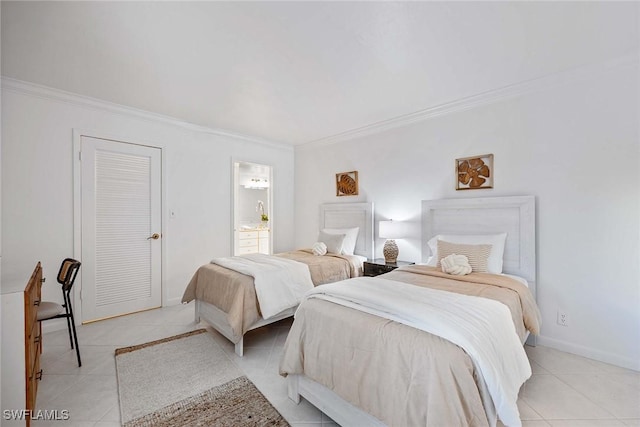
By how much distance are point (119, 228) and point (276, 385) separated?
2721 mm

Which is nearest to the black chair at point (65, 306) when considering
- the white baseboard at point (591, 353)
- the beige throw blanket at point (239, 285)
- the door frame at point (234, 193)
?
Answer: the beige throw blanket at point (239, 285)

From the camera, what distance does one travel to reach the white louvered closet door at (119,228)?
10.5ft

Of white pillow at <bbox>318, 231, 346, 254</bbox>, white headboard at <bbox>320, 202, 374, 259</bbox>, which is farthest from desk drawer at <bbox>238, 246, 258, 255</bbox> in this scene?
white pillow at <bbox>318, 231, 346, 254</bbox>

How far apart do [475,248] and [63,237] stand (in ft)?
14.0

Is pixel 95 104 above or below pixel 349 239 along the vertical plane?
above

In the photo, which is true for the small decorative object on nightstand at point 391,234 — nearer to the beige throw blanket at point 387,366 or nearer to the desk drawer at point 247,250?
the beige throw blanket at point 387,366

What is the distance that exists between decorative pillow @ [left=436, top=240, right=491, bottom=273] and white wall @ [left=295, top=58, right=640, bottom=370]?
58 centimetres

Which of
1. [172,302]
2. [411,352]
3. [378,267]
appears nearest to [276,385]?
[411,352]

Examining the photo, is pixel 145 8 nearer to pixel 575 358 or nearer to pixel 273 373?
pixel 273 373

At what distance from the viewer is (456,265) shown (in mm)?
2570

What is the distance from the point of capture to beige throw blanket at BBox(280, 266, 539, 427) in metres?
1.20

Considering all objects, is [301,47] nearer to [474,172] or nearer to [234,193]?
[474,172]

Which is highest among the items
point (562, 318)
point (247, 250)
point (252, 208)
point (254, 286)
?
point (252, 208)

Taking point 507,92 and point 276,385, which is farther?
point 507,92
